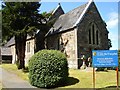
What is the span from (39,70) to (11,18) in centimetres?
1254

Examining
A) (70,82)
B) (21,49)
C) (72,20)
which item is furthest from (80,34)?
(70,82)

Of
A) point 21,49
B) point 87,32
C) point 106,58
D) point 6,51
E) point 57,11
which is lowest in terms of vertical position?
point 106,58

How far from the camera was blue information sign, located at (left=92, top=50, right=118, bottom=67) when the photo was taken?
16.5m

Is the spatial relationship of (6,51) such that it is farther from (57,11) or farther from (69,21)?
(69,21)

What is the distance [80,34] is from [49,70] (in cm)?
1286

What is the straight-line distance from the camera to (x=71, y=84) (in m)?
21.8

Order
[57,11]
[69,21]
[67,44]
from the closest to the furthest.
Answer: [67,44]
[69,21]
[57,11]

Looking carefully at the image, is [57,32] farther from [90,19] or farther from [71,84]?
[71,84]

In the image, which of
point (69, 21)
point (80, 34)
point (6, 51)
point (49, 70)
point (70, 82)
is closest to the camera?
point (49, 70)

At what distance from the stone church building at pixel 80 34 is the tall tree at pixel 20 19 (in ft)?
12.8

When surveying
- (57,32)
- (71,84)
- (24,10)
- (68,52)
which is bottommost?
(71,84)

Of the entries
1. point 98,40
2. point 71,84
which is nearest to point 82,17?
point 98,40

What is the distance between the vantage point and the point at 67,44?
3438cm

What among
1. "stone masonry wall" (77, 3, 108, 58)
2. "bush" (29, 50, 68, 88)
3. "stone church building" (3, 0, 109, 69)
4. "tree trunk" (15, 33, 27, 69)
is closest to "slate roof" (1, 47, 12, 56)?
"stone church building" (3, 0, 109, 69)
